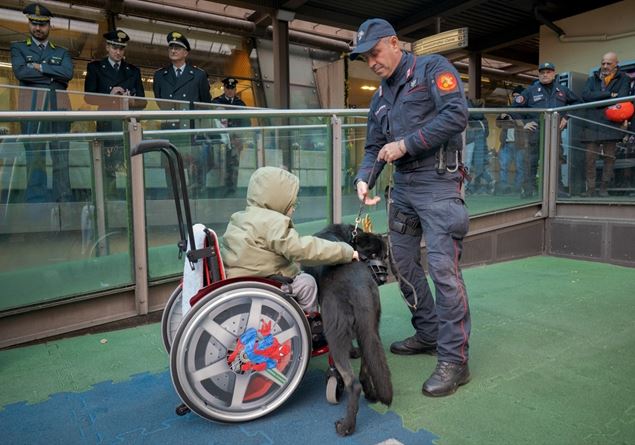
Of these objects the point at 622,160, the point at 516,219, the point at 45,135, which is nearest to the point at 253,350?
the point at 45,135

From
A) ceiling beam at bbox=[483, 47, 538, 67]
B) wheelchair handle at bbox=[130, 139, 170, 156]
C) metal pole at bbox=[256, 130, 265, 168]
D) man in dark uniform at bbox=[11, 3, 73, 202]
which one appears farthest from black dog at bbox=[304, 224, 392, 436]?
ceiling beam at bbox=[483, 47, 538, 67]

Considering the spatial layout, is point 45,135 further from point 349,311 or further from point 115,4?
point 115,4

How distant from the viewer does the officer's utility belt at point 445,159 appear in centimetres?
240

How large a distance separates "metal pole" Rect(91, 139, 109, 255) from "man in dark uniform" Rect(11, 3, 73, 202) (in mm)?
185

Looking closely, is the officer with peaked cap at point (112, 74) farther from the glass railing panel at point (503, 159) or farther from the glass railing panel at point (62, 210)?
the glass railing panel at point (503, 159)

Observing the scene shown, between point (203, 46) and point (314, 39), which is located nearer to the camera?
point (203, 46)

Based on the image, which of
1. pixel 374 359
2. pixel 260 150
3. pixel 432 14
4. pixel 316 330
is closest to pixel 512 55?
pixel 432 14

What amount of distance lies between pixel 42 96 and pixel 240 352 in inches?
147

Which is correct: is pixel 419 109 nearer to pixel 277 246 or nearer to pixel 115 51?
pixel 277 246

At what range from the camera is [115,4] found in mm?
9641

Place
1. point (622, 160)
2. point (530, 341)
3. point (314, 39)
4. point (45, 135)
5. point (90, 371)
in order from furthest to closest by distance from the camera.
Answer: point (314, 39), point (622, 160), point (45, 135), point (530, 341), point (90, 371)

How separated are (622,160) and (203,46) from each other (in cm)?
898

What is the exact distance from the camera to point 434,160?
7.93 ft

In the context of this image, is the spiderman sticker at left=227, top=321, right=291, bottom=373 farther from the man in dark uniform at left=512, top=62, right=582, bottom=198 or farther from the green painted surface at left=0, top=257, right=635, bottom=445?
the man in dark uniform at left=512, top=62, right=582, bottom=198
